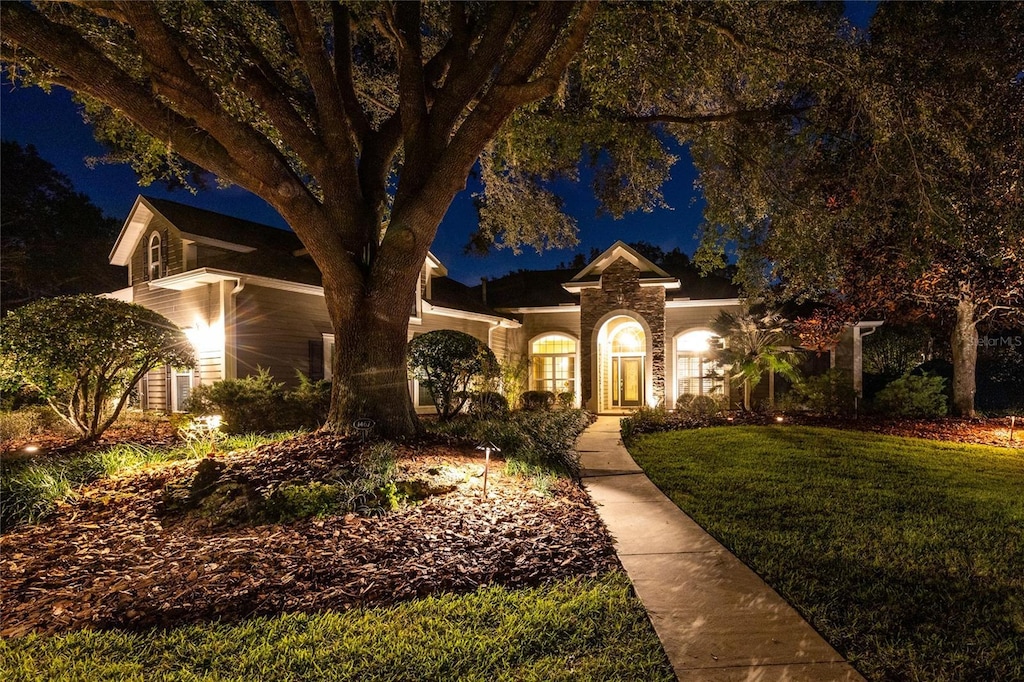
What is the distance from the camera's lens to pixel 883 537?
507cm

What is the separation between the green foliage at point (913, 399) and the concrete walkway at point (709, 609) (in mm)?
12446

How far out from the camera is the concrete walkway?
2.93m

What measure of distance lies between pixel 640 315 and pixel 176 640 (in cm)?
1601

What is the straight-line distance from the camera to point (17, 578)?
414cm

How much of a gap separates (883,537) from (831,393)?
11765 millimetres

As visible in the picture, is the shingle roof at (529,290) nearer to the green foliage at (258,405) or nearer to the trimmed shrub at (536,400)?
the trimmed shrub at (536,400)

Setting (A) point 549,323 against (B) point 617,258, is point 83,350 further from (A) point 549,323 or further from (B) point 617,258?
(B) point 617,258

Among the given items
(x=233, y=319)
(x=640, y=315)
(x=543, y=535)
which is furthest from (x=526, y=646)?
(x=640, y=315)

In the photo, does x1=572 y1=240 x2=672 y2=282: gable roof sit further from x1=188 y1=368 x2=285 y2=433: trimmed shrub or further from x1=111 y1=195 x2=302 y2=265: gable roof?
x1=188 y1=368 x2=285 y2=433: trimmed shrub

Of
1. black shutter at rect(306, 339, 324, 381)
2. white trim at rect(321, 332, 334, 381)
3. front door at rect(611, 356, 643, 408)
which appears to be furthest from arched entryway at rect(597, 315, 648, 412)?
black shutter at rect(306, 339, 324, 381)

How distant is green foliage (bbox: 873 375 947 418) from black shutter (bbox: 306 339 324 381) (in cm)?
1549

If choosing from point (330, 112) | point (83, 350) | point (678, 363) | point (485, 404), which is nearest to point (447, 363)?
point (485, 404)

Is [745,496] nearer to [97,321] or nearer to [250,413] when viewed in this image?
[250,413]

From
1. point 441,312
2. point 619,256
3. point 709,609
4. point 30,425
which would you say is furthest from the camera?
point 619,256
